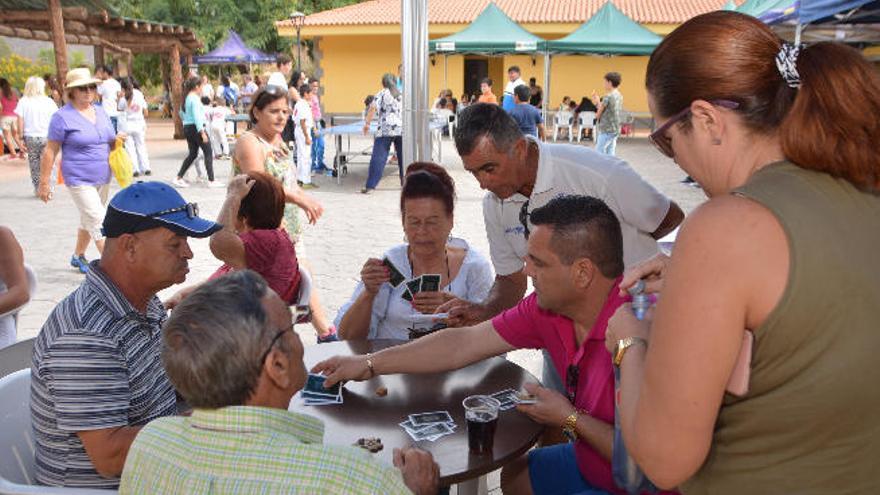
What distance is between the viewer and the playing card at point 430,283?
3113mm

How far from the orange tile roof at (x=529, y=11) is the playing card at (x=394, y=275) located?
79.4ft

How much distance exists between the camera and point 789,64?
122cm

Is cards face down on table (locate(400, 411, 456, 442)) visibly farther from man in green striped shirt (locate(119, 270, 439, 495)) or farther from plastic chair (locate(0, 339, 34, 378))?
plastic chair (locate(0, 339, 34, 378))

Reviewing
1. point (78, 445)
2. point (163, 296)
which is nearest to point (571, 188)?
point (78, 445)

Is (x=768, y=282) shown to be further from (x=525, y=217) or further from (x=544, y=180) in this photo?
(x=525, y=217)

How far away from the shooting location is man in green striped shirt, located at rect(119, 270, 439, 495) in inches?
53.9

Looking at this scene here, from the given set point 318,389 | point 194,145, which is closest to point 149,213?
point 318,389

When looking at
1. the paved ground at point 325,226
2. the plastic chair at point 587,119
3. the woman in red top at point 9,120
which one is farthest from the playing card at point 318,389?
the plastic chair at point 587,119

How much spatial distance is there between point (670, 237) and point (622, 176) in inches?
52.8

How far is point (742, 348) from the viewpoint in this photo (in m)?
1.16

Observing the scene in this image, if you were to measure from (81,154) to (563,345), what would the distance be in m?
5.64

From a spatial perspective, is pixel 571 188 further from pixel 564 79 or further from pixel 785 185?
pixel 564 79

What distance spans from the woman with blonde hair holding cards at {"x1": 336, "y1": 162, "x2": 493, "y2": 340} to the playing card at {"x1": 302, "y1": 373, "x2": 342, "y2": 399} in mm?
669

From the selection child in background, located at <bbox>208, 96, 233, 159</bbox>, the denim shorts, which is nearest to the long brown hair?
the denim shorts
